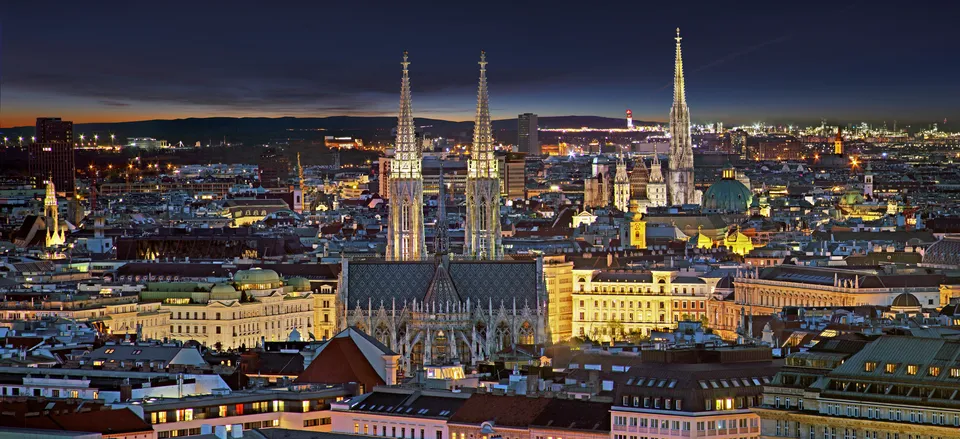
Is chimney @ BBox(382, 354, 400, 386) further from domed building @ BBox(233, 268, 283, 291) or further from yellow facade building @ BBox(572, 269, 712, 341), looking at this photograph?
yellow facade building @ BBox(572, 269, 712, 341)

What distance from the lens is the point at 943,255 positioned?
623 ft

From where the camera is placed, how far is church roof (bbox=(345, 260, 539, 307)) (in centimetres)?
14701

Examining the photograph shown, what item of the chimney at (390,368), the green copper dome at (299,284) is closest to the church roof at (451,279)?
the green copper dome at (299,284)

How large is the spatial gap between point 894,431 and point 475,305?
65278 mm

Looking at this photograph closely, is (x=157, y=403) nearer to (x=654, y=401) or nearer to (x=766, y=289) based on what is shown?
→ (x=654, y=401)

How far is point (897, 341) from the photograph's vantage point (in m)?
87.8

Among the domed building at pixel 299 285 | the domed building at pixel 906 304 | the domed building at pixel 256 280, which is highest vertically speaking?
the domed building at pixel 256 280

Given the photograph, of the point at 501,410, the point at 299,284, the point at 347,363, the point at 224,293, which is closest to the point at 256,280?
the point at 224,293

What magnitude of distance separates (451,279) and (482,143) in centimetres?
1969

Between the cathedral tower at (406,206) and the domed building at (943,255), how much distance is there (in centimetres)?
3931

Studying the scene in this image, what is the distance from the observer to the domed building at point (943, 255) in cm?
18588

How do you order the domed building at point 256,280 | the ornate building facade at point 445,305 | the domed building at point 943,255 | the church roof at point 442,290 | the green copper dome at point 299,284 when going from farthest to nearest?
the domed building at point 943,255 < the green copper dome at point 299,284 < the domed building at point 256,280 < the church roof at point 442,290 < the ornate building facade at point 445,305

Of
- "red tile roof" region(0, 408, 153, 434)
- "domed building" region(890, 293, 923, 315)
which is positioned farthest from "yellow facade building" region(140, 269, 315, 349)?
"red tile roof" region(0, 408, 153, 434)

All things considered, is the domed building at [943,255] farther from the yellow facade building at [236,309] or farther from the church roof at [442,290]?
the church roof at [442,290]
